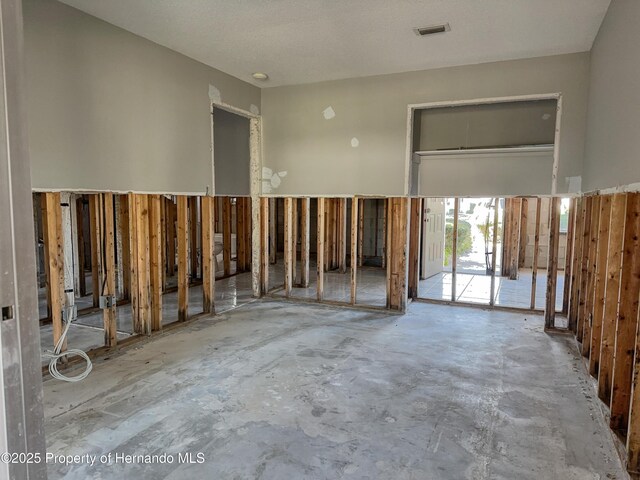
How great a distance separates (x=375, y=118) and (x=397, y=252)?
6.09 feet

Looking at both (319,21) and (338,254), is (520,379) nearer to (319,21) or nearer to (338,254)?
(319,21)

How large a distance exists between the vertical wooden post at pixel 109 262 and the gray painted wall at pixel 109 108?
0.70 feet

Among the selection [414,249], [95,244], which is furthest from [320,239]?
[95,244]

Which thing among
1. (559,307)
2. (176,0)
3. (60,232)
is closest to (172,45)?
(176,0)

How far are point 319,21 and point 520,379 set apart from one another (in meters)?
3.71

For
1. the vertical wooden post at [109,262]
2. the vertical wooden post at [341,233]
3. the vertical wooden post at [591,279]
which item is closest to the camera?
the vertical wooden post at [591,279]

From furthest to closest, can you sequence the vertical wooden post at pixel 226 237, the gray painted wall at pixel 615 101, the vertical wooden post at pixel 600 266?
1. the vertical wooden post at pixel 226 237
2. the vertical wooden post at pixel 600 266
3. the gray painted wall at pixel 615 101

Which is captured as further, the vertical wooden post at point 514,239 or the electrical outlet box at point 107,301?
the vertical wooden post at point 514,239

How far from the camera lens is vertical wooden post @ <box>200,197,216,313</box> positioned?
511 centimetres

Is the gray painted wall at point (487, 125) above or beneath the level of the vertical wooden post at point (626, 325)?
above

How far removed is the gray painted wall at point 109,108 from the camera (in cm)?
A: 339

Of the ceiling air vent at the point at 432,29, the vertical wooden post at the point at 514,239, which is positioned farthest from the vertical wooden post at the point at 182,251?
the vertical wooden post at the point at 514,239

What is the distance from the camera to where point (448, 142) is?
5.63 m

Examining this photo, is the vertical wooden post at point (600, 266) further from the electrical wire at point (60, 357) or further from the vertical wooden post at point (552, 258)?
the electrical wire at point (60, 357)
